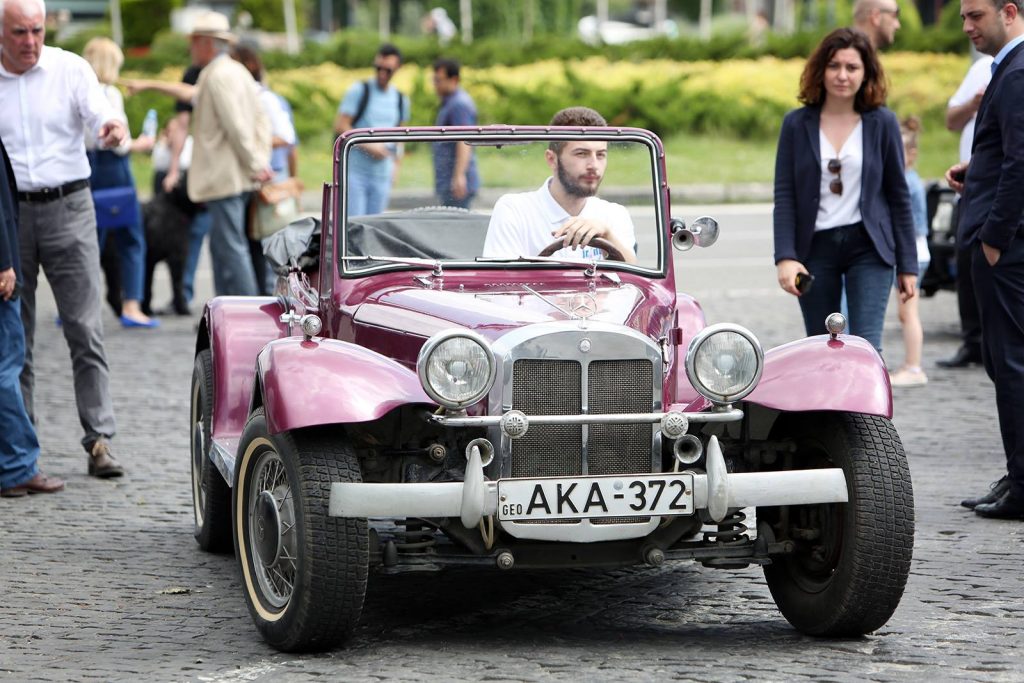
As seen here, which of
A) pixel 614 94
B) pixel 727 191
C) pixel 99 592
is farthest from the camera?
pixel 614 94

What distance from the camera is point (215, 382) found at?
6406mm

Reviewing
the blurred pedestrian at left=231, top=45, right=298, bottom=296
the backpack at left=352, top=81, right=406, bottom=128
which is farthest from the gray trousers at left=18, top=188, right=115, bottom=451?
the backpack at left=352, top=81, right=406, bottom=128

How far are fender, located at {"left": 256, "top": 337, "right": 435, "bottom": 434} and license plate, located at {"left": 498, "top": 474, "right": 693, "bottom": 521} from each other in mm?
404

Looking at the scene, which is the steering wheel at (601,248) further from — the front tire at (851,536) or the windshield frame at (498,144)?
the front tire at (851,536)

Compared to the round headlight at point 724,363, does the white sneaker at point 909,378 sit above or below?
below

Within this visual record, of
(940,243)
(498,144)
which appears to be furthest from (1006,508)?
(940,243)

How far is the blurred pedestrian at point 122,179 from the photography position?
11.5 meters

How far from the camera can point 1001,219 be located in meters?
6.38

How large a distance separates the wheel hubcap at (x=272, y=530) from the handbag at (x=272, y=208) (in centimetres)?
675

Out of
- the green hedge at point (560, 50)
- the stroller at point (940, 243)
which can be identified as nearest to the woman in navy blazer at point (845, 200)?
the stroller at point (940, 243)

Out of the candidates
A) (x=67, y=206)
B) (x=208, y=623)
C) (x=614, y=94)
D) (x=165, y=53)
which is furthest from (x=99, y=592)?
(x=165, y=53)

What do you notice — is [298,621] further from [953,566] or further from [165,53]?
[165,53]

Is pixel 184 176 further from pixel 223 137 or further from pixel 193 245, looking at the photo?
pixel 223 137

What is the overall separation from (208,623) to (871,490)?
215cm
